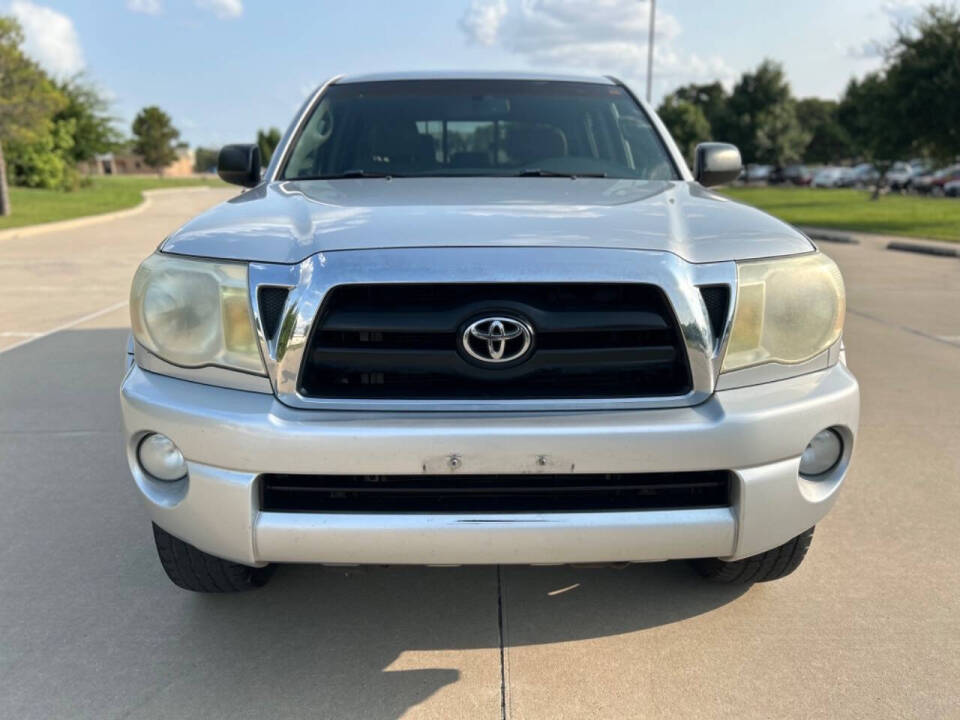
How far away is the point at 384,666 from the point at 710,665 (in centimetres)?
93

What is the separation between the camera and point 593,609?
2.83m

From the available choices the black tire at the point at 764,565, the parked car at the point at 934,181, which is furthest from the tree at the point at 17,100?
the parked car at the point at 934,181

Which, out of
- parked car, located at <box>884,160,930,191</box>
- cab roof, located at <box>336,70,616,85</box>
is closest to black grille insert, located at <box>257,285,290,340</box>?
cab roof, located at <box>336,70,616,85</box>

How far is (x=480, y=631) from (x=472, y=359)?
0.96 meters

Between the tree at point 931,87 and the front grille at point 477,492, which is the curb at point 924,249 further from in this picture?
the front grille at point 477,492

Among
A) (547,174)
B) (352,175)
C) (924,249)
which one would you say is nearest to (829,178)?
(924,249)

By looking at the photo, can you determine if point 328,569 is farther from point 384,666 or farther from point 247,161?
point 247,161

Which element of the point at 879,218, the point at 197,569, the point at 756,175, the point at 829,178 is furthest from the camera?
the point at 756,175

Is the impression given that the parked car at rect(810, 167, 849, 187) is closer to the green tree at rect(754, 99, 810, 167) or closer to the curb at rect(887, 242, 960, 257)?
the green tree at rect(754, 99, 810, 167)

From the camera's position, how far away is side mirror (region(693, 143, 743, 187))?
150 inches

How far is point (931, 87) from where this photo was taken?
19.6m

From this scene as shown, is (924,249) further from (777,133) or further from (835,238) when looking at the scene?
(777,133)

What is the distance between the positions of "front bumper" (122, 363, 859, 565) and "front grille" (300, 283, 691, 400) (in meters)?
0.09

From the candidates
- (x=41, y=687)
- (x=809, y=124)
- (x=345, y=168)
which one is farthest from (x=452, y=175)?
(x=809, y=124)
